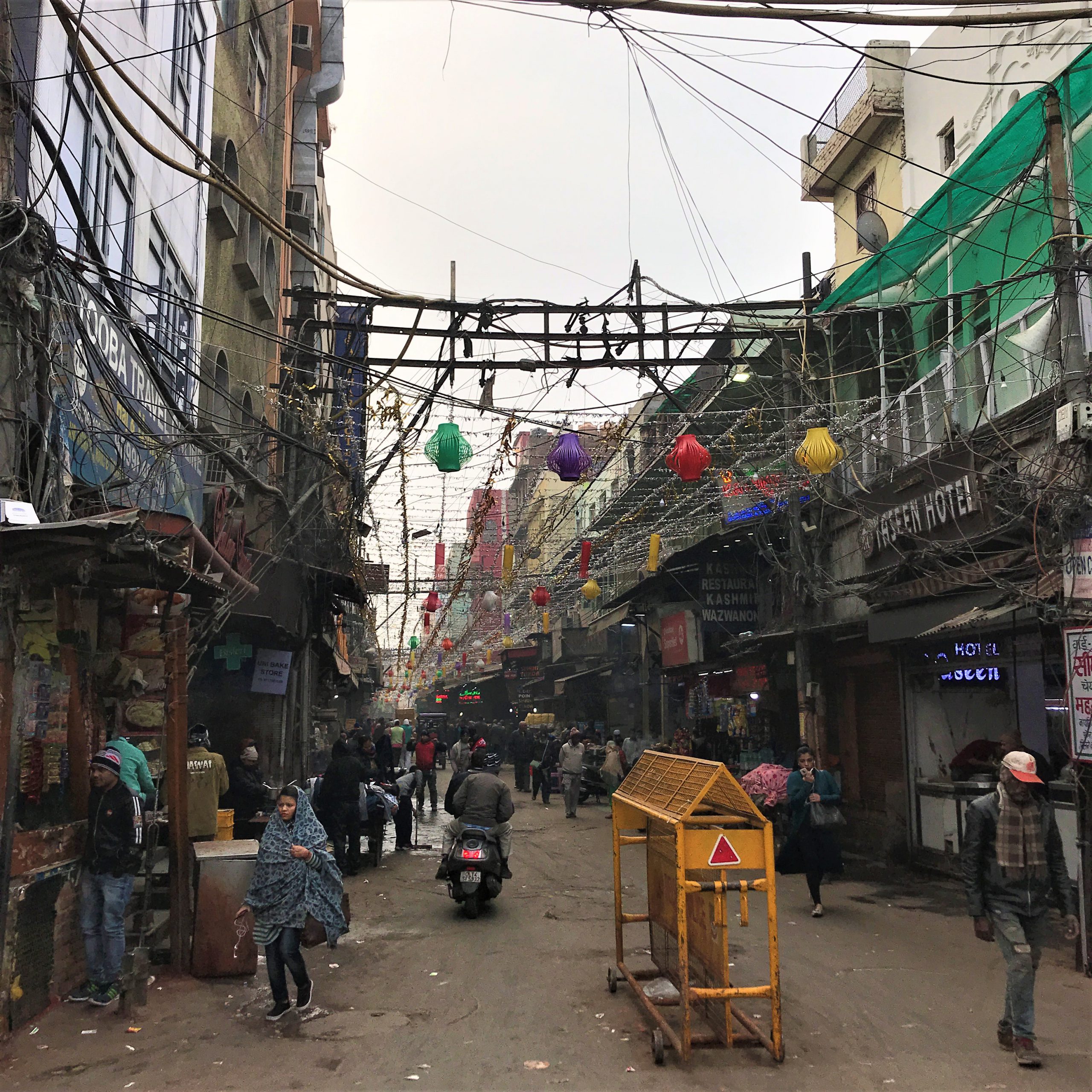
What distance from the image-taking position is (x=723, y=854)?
6.12 meters

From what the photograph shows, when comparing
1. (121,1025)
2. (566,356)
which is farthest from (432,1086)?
(566,356)

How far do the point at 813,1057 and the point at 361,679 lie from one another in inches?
1721

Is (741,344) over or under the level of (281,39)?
under

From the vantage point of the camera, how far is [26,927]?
6.64 meters

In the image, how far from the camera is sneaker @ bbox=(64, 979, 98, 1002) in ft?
23.3

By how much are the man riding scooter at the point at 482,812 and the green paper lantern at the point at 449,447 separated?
11.7 feet

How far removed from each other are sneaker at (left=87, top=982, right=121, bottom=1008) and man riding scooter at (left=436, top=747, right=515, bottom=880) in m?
4.16

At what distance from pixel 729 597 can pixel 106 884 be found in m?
15.0

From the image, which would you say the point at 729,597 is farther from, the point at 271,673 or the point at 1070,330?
the point at 1070,330

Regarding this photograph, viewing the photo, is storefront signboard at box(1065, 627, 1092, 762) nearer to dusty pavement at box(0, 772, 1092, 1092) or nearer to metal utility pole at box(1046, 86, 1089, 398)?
dusty pavement at box(0, 772, 1092, 1092)

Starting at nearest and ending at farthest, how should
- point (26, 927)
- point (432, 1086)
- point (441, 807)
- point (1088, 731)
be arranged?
point (432, 1086) < point (26, 927) < point (1088, 731) < point (441, 807)

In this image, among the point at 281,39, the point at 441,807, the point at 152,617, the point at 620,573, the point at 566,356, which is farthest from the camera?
the point at 620,573

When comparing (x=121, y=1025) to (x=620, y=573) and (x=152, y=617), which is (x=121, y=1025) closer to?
(x=152, y=617)

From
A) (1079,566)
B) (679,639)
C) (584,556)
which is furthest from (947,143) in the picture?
(1079,566)
